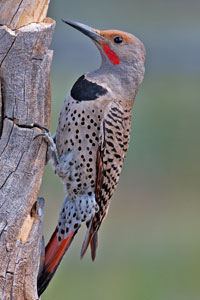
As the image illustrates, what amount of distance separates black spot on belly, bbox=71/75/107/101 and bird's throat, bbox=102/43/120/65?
0.18 meters

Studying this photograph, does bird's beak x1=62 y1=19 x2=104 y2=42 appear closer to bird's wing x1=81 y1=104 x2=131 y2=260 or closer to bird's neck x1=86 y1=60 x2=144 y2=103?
bird's neck x1=86 y1=60 x2=144 y2=103

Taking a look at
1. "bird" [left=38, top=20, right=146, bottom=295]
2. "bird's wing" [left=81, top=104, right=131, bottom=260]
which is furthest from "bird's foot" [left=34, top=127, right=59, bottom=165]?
"bird's wing" [left=81, top=104, right=131, bottom=260]

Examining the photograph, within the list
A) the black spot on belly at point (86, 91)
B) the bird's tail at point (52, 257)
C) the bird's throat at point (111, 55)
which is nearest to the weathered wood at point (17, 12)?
the black spot on belly at point (86, 91)

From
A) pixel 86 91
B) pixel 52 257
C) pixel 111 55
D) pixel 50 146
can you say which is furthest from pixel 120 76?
pixel 52 257

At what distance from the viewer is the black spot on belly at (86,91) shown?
4.24 metres

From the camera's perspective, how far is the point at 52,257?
4.32 m

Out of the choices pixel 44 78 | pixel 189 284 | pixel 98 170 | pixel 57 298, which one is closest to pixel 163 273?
pixel 189 284

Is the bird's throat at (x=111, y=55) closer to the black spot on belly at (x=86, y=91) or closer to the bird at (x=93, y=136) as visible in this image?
the bird at (x=93, y=136)

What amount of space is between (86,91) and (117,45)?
0.98 ft

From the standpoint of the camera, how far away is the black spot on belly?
13.9 feet

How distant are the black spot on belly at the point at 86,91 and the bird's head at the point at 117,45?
19 cm

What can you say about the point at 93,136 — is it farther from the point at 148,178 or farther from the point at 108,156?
the point at 148,178

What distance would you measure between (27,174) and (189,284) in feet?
17.0

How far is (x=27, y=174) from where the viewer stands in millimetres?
3865
